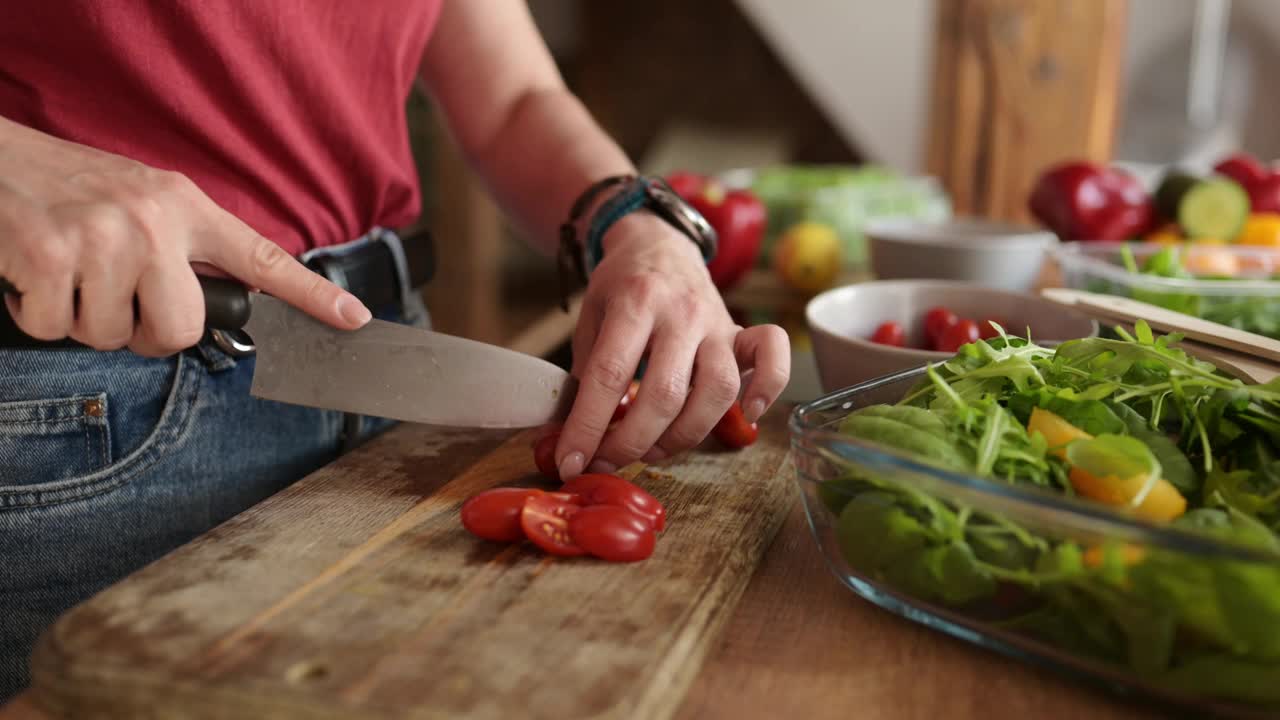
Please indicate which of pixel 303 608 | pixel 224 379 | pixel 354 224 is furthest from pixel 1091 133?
pixel 303 608

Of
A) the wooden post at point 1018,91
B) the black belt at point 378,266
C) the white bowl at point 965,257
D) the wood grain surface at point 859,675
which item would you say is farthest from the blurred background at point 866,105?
the wood grain surface at point 859,675

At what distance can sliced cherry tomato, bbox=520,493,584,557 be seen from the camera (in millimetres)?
817

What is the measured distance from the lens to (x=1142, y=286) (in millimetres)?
1399

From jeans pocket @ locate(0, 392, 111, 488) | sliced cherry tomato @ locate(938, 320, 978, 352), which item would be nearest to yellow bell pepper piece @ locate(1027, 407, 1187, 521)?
sliced cherry tomato @ locate(938, 320, 978, 352)

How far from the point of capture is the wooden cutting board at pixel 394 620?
25.1 inches

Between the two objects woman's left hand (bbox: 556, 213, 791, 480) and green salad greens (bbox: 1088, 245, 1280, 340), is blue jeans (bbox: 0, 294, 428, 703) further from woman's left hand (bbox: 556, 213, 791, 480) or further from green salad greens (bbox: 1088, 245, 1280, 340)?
green salad greens (bbox: 1088, 245, 1280, 340)

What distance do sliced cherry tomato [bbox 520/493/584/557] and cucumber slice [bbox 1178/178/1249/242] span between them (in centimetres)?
166

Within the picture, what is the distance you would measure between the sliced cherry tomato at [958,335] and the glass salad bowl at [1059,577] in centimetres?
50

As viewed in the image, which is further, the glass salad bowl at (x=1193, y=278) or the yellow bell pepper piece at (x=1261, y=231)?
the yellow bell pepper piece at (x=1261, y=231)

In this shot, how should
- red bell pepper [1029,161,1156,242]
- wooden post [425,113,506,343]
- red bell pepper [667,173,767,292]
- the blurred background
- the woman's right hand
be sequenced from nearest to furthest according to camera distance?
the woman's right hand → red bell pepper [667,173,767,292] → red bell pepper [1029,161,1156,242] → the blurred background → wooden post [425,113,506,343]

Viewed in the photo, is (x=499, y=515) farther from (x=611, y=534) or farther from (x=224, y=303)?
(x=224, y=303)

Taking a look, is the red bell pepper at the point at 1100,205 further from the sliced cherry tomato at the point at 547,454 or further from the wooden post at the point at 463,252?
the wooden post at the point at 463,252

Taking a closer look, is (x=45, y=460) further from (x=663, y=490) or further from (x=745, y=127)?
(x=745, y=127)

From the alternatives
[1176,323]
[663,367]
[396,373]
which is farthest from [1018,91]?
[396,373]
